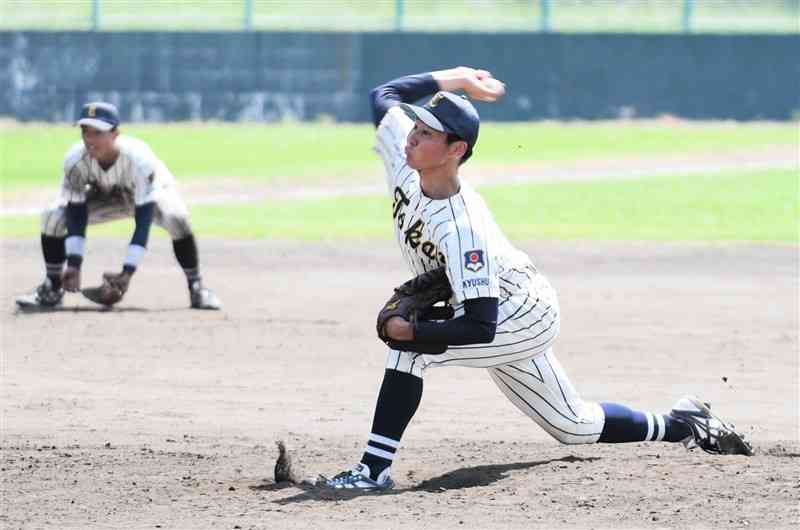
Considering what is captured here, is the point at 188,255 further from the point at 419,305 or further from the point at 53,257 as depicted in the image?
the point at 419,305

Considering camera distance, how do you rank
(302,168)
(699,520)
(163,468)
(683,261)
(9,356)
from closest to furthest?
(699,520), (163,468), (9,356), (683,261), (302,168)

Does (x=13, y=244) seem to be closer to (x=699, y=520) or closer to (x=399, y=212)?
(x=399, y=212)

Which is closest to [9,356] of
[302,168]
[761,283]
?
[761,283]

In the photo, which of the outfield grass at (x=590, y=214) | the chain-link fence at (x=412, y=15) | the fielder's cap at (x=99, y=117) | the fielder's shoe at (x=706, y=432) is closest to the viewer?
the fielder's shoe at (x=706, y=432)

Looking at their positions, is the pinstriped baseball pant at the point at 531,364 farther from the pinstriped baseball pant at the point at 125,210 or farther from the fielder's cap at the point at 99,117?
the pinstriped baseball pant at the point at 125,210

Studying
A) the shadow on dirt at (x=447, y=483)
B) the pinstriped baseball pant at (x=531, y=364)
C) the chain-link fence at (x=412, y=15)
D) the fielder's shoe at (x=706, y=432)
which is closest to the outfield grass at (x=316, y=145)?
the chain-link fence at (x=412, y=15)

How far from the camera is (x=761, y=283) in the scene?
1338 centimetres

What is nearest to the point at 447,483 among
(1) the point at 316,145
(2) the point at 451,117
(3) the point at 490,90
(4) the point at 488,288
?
(4) the point at 488,288

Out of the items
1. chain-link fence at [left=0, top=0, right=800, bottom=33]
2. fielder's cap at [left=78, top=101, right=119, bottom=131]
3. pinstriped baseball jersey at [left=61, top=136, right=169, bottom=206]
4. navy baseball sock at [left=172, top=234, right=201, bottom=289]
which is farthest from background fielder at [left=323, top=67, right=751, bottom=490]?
chain-link fence at [left=0, top=0, right=800, bottom=33]

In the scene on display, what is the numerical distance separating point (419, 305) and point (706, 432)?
5.36ft

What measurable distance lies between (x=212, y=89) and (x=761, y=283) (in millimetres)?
15680

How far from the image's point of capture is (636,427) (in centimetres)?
660

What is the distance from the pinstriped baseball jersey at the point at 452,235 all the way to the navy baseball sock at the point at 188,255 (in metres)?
5.23

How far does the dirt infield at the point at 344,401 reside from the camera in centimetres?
596
